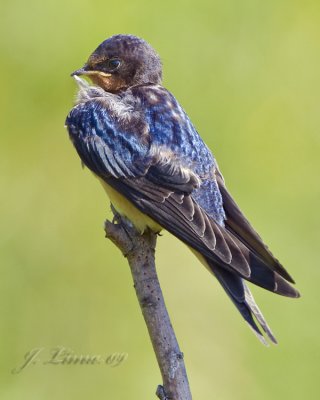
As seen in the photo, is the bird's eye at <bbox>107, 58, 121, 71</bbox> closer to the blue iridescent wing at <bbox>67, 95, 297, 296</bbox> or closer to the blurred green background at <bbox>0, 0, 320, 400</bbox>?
the blue iridescent wing at <bbox>67, 95, 297, 296</bbox>

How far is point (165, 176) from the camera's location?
14.3 ft

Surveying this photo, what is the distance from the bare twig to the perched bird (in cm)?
15

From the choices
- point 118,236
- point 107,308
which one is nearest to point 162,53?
point 107,308

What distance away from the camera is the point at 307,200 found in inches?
254

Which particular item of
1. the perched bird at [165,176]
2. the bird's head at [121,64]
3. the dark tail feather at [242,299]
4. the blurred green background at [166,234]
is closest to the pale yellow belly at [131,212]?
the perched bird at [165,176]

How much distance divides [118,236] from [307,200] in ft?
8.19

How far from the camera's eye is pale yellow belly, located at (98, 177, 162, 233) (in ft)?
14.5

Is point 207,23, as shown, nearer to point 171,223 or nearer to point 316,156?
point 316,156

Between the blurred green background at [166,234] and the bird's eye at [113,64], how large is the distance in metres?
1.23

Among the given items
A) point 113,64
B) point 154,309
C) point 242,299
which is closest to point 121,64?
point 113,64

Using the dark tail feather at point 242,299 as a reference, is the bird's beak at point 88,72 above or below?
above

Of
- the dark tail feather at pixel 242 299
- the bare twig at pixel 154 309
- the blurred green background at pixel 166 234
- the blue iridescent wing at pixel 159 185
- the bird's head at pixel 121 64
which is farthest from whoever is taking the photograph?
the blurred green background at pixel 166 234

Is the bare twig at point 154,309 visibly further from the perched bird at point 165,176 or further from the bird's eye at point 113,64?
the bird's eye at point 113,64

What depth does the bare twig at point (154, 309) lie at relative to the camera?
358 cm
